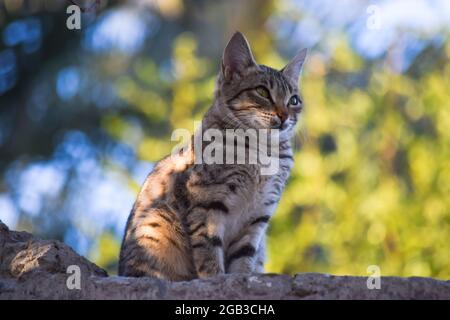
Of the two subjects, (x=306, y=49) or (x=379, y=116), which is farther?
(x=379, y=116)

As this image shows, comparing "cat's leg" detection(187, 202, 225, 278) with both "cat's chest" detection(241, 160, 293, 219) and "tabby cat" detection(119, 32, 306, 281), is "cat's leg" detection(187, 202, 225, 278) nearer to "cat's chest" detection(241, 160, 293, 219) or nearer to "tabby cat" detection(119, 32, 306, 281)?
"tabby cat" detection(119, 32, 306, 281)

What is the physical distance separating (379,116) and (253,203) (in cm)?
503

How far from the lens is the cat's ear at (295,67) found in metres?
7.08

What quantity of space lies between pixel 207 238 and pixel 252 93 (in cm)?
124

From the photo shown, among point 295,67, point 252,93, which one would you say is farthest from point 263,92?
point 295,67

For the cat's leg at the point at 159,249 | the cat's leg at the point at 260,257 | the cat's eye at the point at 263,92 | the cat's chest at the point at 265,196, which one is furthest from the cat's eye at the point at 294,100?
the cat's leg at the point at 159,249

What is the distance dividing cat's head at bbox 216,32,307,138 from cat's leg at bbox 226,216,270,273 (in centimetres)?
74

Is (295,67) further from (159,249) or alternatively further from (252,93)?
(159,249)

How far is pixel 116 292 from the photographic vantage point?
5.21 metres

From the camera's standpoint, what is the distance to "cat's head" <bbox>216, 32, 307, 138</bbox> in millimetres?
6633

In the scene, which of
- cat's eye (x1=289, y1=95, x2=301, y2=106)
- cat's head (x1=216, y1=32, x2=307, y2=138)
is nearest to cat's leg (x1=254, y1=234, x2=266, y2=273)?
cat's head (x1=216, y1=32, x2=307, y2=138)

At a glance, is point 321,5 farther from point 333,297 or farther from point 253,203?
point 333,297

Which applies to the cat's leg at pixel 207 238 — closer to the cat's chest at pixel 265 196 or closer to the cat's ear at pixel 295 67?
the cat's chest at pixel 265 196
